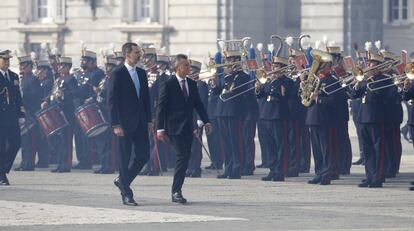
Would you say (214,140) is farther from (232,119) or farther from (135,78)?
(135,78)

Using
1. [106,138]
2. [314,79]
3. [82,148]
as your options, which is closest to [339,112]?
[314,79]

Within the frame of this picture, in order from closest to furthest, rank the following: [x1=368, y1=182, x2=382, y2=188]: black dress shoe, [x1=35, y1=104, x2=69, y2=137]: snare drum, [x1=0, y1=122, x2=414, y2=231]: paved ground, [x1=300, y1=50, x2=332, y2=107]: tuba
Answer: [x1=0, y1=122, x2=414, y2=231]: paved ground < [x1=368, y1=182, x2=382, y2=188]: black dress shoe < [x1=300, y1=50, x2=332, y2=107]: tuba < [x1=35, y1=104, x2=69, y2=137]: snare drum

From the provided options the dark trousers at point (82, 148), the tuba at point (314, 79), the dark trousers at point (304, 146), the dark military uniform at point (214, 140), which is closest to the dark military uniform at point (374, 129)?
the tuba at point (314, 79)

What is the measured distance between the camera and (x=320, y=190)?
22047mm

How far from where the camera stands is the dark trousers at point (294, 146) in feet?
80.0

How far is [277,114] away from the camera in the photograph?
78.9 ft

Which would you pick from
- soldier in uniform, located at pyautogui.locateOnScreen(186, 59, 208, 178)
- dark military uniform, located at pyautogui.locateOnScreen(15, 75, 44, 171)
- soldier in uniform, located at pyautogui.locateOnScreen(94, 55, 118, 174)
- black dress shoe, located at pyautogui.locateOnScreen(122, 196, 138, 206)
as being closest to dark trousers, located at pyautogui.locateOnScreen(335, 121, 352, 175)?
soldier in uniform, located at pyautogui.locateOnScreen(186, 59, 208, 178)

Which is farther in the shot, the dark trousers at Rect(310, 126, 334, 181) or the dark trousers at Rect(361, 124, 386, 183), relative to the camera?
the dark trousers at Rect(310, 126, 334, 181)

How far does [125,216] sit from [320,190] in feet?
13.8

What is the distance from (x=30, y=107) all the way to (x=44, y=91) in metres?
0.36

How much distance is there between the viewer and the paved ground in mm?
17828

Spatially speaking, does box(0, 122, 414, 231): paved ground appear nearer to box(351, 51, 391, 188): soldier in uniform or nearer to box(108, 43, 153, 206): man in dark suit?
box(351, 51, 391, 188): soldier in uniform

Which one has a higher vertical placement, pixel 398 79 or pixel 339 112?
pixel 398 79

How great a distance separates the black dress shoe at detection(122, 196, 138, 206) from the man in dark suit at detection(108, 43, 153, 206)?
0.12 meters
